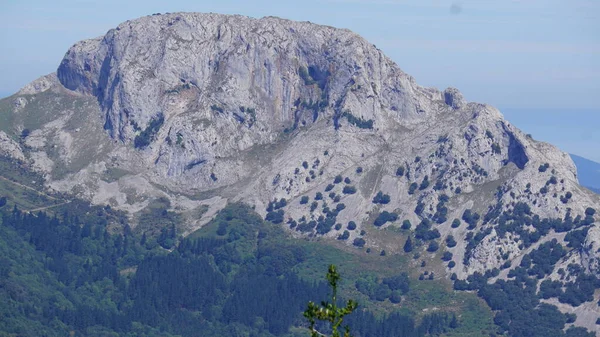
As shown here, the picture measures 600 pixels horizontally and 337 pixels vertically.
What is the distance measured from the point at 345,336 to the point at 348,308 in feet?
5.42

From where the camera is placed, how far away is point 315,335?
68688mm

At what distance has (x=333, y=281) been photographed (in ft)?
226

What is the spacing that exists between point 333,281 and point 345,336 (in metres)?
3.42

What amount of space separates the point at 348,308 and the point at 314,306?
7.05 feet

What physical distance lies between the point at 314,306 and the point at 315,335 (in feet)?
5.56

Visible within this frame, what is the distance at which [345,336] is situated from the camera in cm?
6938

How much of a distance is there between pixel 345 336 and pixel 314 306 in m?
2.70

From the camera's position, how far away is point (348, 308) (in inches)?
2731

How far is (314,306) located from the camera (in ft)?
225
